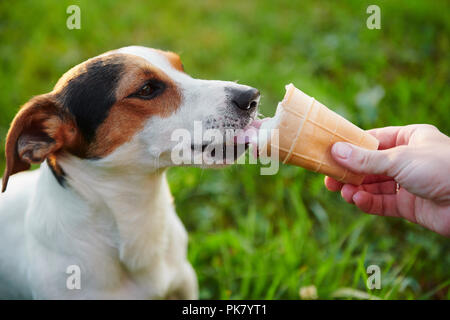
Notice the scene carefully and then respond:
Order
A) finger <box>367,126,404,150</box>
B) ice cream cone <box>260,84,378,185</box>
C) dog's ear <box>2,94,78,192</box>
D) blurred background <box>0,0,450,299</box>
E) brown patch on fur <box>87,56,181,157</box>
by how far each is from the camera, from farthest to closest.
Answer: blurred background <box>0,0,450,299</box> < finger <box>367,126,404,150</box> < brown patch on fur <box>87,56,181,157</box> < dog's ear <box>2,94,78,192</box> < ice cream cone <box>260,84,378,185</box>

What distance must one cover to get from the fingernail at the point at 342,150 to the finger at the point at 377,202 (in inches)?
23.3

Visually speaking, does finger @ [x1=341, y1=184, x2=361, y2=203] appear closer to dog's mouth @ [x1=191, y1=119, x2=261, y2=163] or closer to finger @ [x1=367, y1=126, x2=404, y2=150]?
finger @ [x1=367, y1=126, x2=404, y2=150]

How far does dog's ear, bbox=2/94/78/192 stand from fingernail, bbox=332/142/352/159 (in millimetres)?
1374

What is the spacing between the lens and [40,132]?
2.17m

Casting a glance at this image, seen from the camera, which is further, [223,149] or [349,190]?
[349,190]

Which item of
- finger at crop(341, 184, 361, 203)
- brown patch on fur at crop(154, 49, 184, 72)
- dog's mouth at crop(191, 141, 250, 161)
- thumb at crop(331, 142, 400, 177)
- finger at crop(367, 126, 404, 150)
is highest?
brown patch on fur at crop(154, 49, 184, 72)

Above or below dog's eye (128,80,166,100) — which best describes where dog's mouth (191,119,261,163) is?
below

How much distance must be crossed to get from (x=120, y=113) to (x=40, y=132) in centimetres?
43

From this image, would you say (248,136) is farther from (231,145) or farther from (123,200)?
(123,200)

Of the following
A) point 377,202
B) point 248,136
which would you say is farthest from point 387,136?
point 248,136

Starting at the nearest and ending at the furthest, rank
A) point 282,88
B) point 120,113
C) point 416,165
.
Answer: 1. point 416,165
2. point 120,113
3. point 282,88

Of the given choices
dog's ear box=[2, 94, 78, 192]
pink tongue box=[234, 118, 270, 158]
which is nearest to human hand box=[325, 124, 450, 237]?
pink tongue box=[234, 118, 270, 158]

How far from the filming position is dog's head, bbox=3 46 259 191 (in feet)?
7.03
